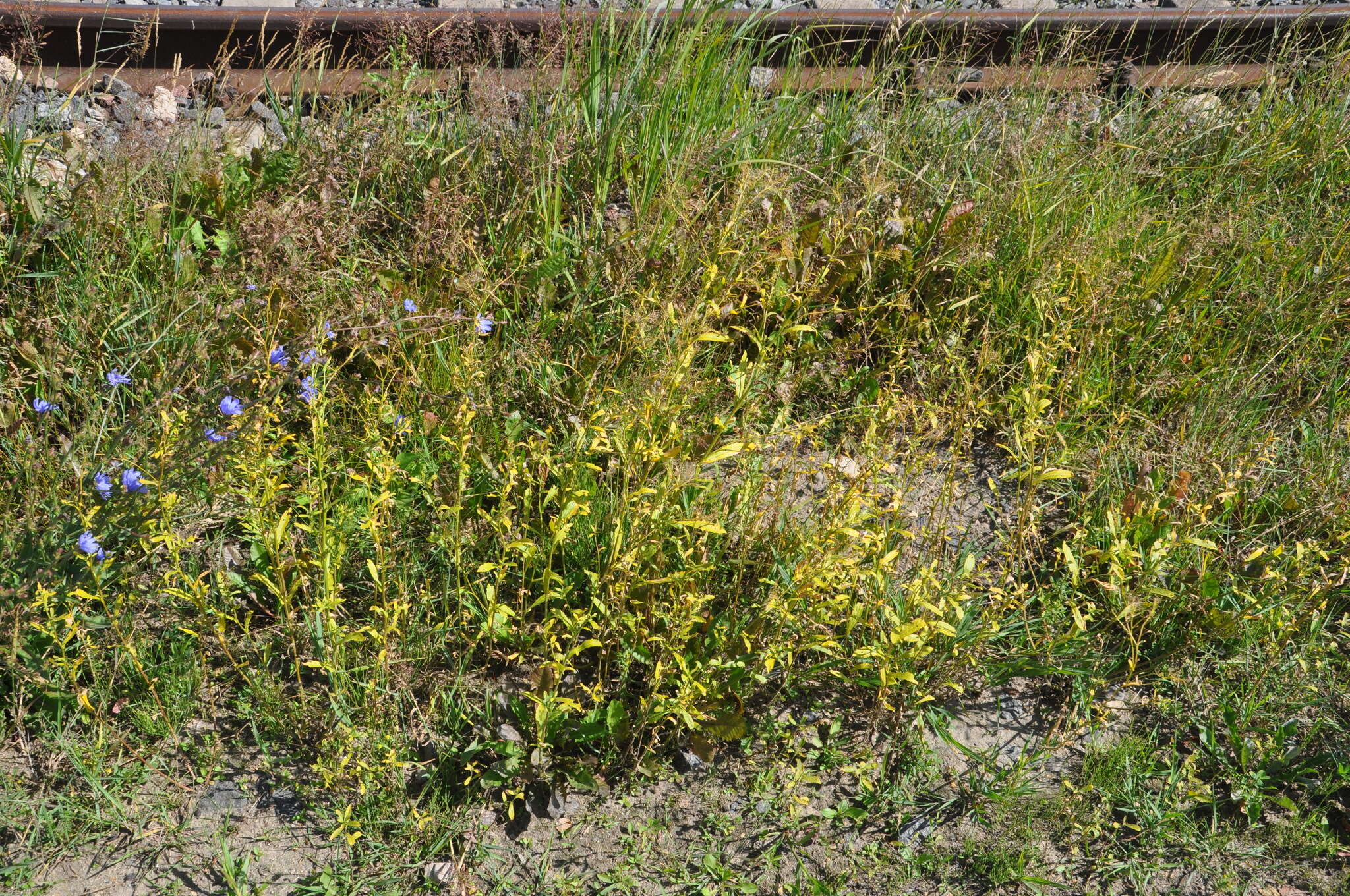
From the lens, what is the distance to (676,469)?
111 inches

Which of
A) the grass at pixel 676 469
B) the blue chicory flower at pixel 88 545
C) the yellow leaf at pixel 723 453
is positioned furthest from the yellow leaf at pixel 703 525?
the blue chicory flower at pixel 88 545

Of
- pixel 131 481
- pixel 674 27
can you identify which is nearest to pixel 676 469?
pixel 131 481

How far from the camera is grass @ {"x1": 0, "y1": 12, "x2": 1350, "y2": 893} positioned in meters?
2.58

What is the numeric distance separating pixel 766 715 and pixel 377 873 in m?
1.01

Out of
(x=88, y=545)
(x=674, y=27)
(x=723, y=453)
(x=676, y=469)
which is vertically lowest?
(x=88, y=545)

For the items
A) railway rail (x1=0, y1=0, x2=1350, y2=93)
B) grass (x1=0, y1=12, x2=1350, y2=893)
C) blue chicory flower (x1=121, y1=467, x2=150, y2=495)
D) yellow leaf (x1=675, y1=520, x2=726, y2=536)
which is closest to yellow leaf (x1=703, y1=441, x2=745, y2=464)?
grass (x1=0, y1=12, x2=1350, y2=893)

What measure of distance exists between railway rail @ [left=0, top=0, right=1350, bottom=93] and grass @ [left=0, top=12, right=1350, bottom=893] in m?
0.33

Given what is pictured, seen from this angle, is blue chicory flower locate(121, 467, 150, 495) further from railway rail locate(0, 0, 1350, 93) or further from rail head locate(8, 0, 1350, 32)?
rail head locate(8, 0, 1350, 32)

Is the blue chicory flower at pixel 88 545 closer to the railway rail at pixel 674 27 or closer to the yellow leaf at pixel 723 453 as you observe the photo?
the yellow leaf at pixel 723 453

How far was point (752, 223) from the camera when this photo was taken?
3773mm

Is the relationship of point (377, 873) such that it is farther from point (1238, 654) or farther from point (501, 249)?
point (1238, 654)

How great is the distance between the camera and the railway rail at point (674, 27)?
14.0ft

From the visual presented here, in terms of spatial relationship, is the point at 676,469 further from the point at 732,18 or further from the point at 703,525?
the point at 732,18

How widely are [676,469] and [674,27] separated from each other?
2.15 meters
